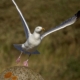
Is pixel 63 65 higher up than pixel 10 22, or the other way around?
pixel 10 22

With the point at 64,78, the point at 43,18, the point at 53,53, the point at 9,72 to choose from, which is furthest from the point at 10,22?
the point at 9,72

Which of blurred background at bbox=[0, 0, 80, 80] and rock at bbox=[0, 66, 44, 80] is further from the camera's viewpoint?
blurred background at bbox=[0, 0, 80, 80]

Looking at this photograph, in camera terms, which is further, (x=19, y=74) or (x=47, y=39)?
(x=47, y=39)

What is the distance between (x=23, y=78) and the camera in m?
6.40

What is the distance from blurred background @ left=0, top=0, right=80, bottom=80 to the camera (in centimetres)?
992

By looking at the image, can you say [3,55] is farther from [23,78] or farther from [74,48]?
[23,78]

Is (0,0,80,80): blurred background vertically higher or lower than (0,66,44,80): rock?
lower

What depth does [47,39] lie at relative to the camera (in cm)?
1084

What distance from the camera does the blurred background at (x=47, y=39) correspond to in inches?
391

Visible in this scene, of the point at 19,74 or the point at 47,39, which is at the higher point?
the point at 19,74

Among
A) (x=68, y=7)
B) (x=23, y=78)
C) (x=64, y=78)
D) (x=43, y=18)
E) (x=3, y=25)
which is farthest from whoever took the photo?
(x=68, y=7)

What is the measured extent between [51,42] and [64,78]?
162 centimetres

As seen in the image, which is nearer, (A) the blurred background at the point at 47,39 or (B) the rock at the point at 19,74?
(B) the rock at the point at 19,74

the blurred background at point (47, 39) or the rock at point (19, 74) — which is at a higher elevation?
the rock at point (19, 74)
